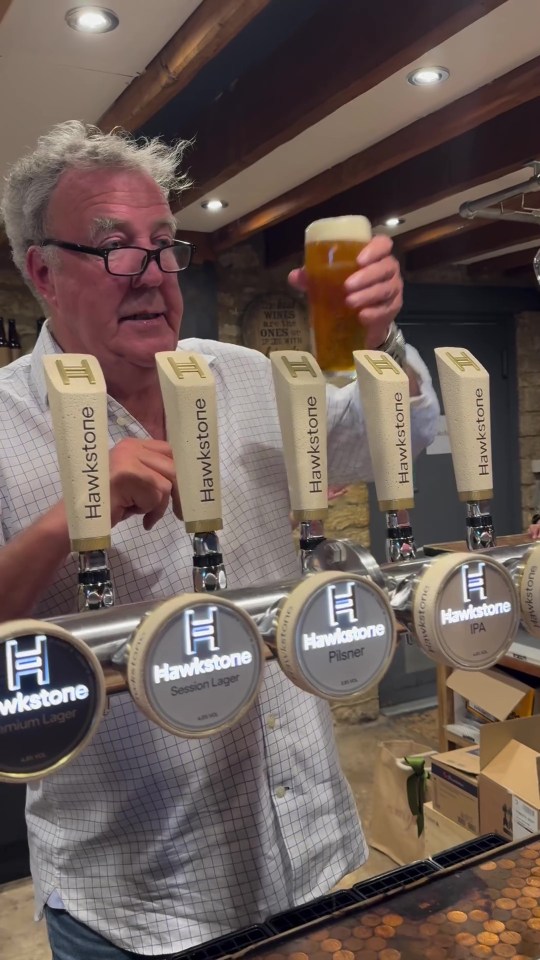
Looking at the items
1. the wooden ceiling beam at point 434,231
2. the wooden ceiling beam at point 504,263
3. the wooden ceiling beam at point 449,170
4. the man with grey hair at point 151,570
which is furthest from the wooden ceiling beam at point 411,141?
the wooden ceiling beam at point 504,263

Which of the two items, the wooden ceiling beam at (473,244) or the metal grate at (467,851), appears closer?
the metal grate at (467,851)

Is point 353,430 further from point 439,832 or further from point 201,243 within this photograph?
point 201,243

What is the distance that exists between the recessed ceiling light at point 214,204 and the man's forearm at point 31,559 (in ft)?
A: 9.48

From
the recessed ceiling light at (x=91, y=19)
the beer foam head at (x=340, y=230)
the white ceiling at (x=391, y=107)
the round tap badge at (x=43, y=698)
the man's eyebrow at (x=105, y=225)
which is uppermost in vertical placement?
the white ceiling at (x=391, y=107)

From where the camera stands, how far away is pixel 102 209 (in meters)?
0.89

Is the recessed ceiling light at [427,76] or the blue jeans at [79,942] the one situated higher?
the recessed ceiling light at [427,76]

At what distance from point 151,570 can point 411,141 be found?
2.24 m

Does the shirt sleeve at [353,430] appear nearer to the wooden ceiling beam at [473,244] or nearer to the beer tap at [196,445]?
the beer tap at [196,445]

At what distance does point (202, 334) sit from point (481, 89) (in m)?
1.98

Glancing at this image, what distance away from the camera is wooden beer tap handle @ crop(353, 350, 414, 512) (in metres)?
0.75

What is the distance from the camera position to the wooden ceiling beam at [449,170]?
9.43ft

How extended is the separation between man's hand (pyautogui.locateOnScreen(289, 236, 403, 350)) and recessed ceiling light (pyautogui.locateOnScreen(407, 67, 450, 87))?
1.77 m

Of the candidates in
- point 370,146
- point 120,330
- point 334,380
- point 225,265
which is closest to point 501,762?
point 334,380

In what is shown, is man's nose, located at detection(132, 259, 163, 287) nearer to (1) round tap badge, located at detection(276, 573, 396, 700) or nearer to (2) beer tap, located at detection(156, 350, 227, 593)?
(2) beer tap, located at detection(156, 350, 227, 593)
